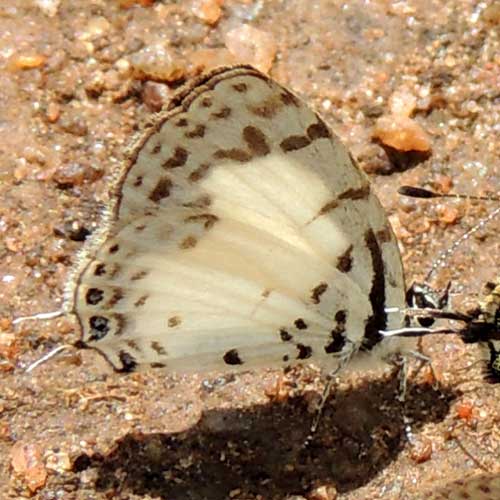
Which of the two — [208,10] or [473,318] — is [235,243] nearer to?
[473,318]

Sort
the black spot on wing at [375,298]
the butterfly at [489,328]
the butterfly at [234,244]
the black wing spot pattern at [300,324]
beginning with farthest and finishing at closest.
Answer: the butterfly at [489,328] < the black wing spot pattern at [300,324] < the black spot on wing at [375,298] < the butterfly at [234,244]

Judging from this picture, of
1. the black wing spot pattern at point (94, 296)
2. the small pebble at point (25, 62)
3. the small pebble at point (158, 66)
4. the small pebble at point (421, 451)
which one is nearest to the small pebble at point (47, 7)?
the small pebble at point (25, 62)

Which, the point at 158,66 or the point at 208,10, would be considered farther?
the point at 208,10

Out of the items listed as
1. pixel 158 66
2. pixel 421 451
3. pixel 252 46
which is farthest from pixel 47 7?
pixel 421 451

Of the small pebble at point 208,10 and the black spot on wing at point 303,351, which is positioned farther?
the small pebble at point 208,10

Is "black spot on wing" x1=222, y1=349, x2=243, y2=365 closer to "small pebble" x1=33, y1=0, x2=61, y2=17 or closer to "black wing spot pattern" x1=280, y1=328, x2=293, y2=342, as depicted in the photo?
"black wing spot pattern" x1=280, y1=328, x2=293, y2=342

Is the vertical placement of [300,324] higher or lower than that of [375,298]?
lower

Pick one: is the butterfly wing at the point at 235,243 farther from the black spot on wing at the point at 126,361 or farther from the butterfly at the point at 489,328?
the butterfly at the point at 489,328
